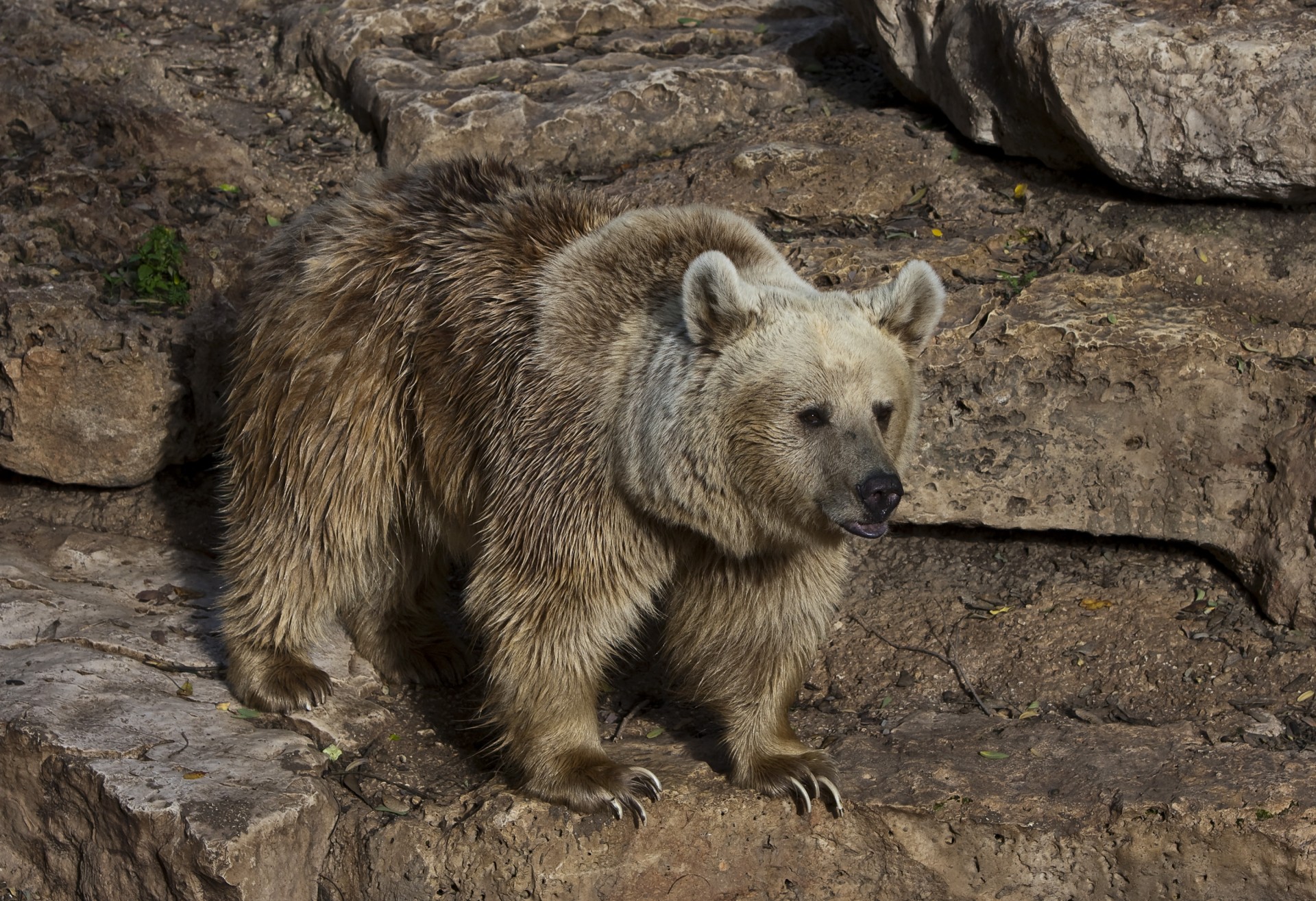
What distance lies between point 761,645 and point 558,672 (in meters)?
0.77

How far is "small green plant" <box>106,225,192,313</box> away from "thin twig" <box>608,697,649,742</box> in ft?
10.1

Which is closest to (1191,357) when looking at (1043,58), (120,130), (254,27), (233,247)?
(1043,58)

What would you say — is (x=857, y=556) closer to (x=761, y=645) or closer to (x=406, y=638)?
(x=761, y=645)

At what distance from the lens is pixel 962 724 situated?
17.7ft

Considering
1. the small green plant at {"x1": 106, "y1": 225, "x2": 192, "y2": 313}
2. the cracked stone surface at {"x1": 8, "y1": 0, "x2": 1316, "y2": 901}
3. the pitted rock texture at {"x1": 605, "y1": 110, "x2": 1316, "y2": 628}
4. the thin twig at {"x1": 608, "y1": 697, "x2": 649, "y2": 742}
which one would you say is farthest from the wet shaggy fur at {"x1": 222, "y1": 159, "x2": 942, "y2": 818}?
the pitted rock texture at {"x1": 605, "y1": 110, "x2": 1316, "y2": 628}

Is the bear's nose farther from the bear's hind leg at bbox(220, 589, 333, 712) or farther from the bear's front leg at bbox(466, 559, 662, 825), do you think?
the bear's hind leg at bbox(220, 589, 333, 712)

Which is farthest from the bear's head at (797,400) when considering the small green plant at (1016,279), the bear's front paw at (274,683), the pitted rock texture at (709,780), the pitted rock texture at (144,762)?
the bear's front paw at (274,683)

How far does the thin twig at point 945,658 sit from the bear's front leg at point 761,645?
36.5 inches

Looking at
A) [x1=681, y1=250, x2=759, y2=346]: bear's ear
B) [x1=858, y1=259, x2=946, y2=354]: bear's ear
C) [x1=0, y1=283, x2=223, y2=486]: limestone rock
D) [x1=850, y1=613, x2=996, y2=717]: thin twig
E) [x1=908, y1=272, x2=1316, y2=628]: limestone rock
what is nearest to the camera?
[x1=681, y1=250, x2=759, y2=346]: bear's ear

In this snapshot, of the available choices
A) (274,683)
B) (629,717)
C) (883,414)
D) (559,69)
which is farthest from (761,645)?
(559,69)

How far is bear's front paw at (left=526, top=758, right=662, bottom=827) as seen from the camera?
15.5ft

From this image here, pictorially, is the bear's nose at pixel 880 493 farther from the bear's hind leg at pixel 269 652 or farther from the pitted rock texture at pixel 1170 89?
the pitted rock texture at pixel 1170 89

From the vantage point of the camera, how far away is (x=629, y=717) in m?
5.64

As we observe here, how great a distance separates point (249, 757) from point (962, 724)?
2827mm
